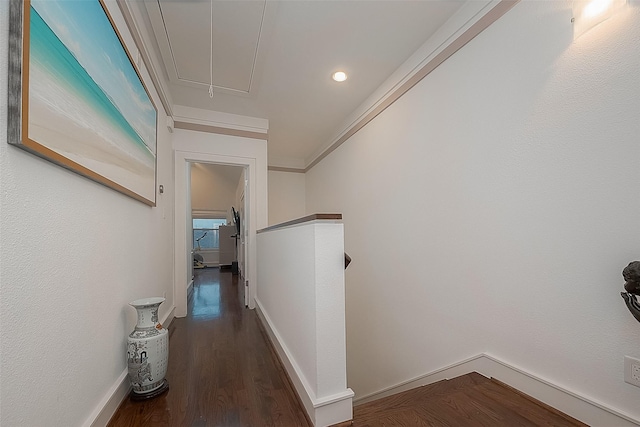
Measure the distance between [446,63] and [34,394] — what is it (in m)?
2.85

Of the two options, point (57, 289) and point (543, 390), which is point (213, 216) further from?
point (543, 390)

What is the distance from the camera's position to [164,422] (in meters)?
1.38

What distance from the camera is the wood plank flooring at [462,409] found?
1260 mm

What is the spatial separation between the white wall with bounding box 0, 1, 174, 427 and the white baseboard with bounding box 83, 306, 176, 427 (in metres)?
0.01

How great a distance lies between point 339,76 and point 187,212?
8.21 ft

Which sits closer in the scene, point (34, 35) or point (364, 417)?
point (34, 35)

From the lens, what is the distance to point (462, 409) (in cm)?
135

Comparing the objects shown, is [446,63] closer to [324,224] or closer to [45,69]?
[324,224]

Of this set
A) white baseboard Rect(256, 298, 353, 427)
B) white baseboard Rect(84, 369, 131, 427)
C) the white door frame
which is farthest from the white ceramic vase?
the white door frame

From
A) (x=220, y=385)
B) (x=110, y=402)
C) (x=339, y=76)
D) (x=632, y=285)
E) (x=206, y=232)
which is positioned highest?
(x=339, y=76)

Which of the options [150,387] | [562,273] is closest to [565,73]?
[562,273]

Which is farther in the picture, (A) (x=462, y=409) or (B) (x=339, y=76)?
(B) (x=339, y=76)

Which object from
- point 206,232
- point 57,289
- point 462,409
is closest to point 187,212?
point 57,289

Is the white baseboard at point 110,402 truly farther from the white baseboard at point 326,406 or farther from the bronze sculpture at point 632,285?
the bronze sculpture at point 632,285
